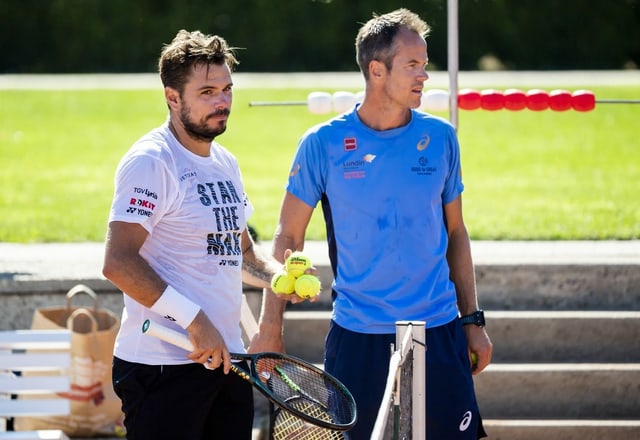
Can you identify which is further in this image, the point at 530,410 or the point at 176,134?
the point at 530,410

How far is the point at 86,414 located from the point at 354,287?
2643mm

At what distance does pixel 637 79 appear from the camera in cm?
2112

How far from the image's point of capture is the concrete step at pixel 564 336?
6840 mm

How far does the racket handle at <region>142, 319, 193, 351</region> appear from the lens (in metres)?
3.78

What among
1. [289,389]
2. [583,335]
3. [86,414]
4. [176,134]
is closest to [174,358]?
[289,389]

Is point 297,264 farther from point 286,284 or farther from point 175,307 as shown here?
point 175,307

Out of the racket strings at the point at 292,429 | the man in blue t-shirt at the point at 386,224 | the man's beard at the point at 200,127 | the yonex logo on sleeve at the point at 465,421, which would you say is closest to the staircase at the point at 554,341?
the yonex logo on sleeve at the point at 465,421

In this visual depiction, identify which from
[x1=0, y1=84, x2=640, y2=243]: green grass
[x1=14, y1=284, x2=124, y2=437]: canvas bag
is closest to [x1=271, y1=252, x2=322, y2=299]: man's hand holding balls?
[x1=14, y1=284, x2=124, y2=437]: canvas bag

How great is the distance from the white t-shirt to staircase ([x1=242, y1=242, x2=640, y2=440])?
2.78m

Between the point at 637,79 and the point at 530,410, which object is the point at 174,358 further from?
the point at 637,79

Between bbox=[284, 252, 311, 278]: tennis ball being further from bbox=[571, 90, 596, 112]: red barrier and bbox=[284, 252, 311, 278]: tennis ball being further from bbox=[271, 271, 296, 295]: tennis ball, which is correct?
bbox=[571, 90, 596, 112]: red barrier

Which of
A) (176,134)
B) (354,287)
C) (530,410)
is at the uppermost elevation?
(176,134)

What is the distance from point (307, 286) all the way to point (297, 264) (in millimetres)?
101

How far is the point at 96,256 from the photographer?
759cm
